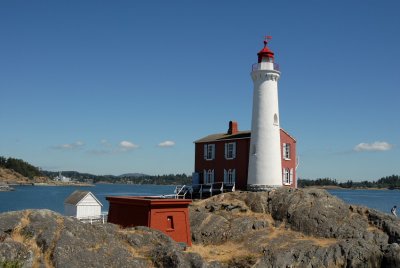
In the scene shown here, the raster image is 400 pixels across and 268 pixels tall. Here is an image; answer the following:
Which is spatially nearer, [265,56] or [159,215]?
[159,215]

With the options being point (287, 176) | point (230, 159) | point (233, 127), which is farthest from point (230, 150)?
point (287, 176)

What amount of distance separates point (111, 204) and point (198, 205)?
349 inches

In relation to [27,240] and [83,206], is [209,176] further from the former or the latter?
[27,240]

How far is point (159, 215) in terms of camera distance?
88.3 feet

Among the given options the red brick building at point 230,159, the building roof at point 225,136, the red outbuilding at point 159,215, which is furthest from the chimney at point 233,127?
the red outbuilding at point 159,215

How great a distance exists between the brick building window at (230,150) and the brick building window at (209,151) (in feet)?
5.83

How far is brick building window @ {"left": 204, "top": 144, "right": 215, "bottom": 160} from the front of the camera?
44.1 metres

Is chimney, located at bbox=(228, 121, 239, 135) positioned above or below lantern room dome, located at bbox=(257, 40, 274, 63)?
below

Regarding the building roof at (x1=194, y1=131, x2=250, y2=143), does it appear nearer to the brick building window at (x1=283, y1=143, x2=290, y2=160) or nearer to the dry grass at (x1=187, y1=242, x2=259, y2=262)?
the brick building window at (x1=283, y1=143, x2=290, y2=160)

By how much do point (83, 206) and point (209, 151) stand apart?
1336 cm

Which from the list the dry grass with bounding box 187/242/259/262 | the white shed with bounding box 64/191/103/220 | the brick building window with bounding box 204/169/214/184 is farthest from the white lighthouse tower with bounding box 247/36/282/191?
the white shed with bounding box 64/191/103/220

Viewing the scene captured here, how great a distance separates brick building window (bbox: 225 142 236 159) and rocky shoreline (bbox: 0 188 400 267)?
4.74 metres

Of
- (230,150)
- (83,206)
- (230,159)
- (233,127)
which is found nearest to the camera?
(83,206)

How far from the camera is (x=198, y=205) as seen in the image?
37.0 metres
